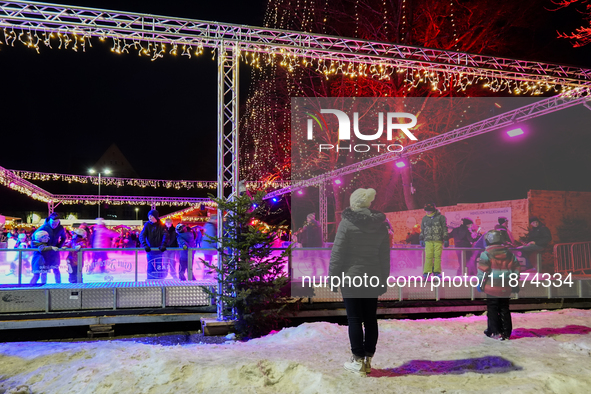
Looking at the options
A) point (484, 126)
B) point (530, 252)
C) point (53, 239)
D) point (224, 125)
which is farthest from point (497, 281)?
point (53, 239)

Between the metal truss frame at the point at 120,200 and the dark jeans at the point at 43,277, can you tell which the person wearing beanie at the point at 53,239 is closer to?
the dark jeans at the point at 43,277

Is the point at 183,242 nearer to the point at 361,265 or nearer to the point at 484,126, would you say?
the point at 361,265

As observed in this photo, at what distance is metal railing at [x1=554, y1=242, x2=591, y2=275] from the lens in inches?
385

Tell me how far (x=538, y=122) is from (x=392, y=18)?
668 cm

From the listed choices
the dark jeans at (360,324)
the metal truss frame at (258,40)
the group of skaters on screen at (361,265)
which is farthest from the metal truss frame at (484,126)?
the dark jeans at (360,324)

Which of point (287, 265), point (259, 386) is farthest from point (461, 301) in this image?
point (259, 386)

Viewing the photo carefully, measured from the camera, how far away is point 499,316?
17.7 ft

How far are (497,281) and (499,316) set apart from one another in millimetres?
507

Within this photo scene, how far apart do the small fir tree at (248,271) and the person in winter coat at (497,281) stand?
2.94 m

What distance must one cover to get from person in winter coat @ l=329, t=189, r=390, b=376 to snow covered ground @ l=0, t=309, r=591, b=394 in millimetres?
336

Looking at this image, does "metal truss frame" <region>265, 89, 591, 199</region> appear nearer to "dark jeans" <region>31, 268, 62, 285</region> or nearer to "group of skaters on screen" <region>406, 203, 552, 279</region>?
"group of skaters on screen" <region>406, 203, 552, 279</region>

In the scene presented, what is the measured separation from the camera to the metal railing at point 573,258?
9781mm

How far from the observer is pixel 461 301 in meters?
7.76

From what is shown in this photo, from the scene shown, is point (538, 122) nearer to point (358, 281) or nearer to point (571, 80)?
point (571, 80)
